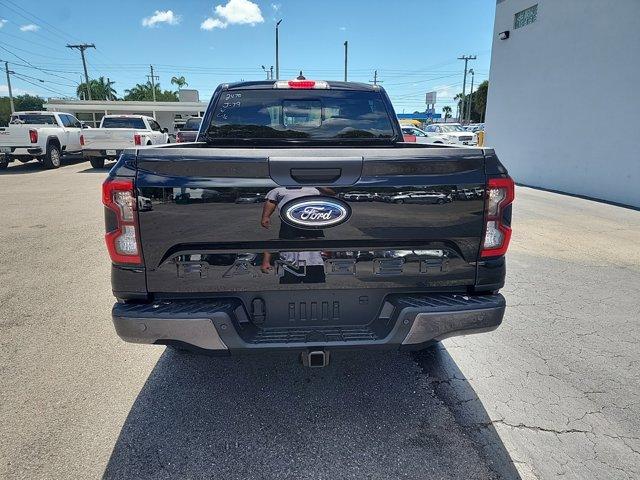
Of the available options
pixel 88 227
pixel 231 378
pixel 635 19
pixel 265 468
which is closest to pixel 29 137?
pixel 88 227

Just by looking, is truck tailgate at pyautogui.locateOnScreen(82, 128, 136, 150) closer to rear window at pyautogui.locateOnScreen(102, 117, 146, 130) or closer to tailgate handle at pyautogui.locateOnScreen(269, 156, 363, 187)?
rear window at pyautogui.locateOnScreen(102, 117, 146, 130)

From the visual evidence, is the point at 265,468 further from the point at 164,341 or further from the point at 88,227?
the point at 88,227

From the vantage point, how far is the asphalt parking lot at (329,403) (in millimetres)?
2342

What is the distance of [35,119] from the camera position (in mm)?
16812

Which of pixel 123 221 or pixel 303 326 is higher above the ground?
pixel 123 221

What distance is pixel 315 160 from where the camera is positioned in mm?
2205

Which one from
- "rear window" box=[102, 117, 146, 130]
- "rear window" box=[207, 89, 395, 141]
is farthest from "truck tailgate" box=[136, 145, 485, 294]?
"rear window" box=[102, 117, 146, 130]

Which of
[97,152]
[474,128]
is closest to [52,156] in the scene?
[97,152]

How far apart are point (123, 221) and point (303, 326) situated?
1073mm

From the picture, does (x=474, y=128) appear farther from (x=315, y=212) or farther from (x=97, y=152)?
(x=315, y=212)

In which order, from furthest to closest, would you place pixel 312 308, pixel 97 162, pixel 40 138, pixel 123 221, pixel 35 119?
pixel 97 162
pixel 35 119
pixel 40 138
pixel 312 308
pixel 123 221

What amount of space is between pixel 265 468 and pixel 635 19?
1290 centimetres

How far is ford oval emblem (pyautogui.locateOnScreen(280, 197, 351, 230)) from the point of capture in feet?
7.20

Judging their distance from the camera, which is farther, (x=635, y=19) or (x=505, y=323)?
(x=635, y=19)
